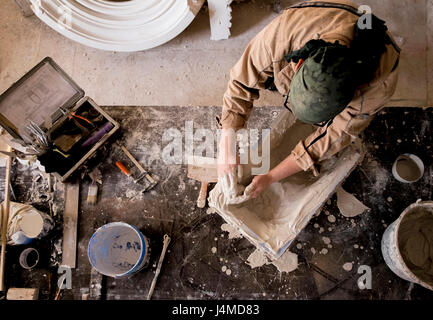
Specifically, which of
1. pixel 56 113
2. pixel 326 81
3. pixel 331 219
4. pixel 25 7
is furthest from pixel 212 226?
pixel 25 7

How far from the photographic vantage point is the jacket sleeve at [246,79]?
139 centimetres

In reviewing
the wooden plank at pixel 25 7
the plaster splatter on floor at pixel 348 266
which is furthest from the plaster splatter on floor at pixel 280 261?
the wooden plank at pixel 25 7

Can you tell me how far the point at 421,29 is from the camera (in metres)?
2.64

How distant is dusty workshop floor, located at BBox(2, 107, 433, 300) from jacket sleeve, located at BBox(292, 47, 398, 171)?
380mm

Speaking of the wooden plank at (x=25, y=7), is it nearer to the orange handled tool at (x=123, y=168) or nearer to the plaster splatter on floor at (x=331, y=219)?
the orange handled tool at (x=123, y=168)

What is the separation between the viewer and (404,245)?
1656 millimetres

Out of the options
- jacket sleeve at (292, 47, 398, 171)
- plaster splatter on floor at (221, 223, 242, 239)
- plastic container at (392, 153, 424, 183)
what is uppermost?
jacket sleeve at (292, 47, 398, 171)

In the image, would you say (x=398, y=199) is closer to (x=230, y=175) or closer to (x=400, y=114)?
(x=400, y=114)

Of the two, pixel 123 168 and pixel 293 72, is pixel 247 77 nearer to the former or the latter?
pixel 293 72

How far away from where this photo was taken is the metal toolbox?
174cm

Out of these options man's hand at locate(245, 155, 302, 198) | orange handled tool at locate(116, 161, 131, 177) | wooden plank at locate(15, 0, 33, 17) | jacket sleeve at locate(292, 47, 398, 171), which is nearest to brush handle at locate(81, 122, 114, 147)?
orange handled tool at locate(116, 161, 131, 177)

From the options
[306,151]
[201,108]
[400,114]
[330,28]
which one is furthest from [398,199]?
[201,108]

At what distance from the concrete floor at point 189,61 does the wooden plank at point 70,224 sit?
110cm

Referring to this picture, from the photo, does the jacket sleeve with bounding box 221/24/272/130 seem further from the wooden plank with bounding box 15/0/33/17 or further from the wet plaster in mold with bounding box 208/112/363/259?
the wooden plank with bounding box 15/0/33/17
